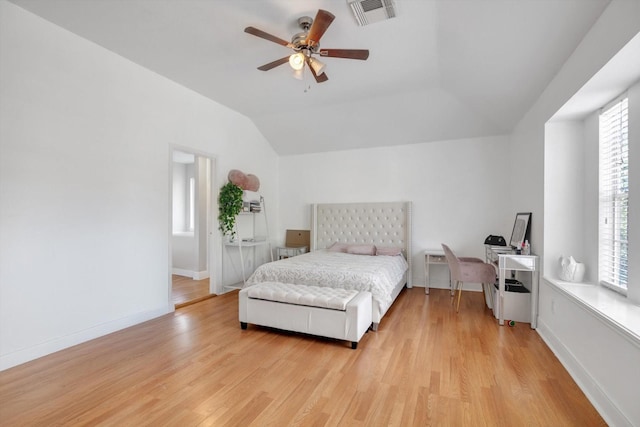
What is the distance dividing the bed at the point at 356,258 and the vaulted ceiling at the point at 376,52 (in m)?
1.60

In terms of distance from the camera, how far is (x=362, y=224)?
5562 mm

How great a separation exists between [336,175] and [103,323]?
429 centimetres

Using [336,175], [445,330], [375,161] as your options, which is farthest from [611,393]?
[336,175]

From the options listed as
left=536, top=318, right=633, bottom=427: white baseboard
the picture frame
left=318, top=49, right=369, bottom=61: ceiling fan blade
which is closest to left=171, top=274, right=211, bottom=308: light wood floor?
left=318, top=49, right=369, bottom=61: ceiling fan blade

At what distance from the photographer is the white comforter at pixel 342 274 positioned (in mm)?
3369

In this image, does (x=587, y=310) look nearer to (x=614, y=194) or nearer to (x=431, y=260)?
(x=614, y=194)

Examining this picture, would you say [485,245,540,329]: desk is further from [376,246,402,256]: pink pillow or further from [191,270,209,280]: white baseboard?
[191,270,209,280]: white baseboard

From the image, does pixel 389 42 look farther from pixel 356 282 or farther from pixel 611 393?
pixel 611 393

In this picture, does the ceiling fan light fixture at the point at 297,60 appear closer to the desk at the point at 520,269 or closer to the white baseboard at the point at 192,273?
the desk at the point at 520,269

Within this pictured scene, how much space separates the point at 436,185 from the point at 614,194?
271 centimetres

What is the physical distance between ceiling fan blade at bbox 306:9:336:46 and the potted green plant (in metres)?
2.75

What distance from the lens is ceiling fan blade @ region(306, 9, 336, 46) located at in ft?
7.19

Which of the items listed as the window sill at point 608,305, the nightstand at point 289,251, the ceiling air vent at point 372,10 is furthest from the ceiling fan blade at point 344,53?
the nightstand at point 289,251

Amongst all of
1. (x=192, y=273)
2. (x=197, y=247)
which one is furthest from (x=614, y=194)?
(x=192, y=273)
